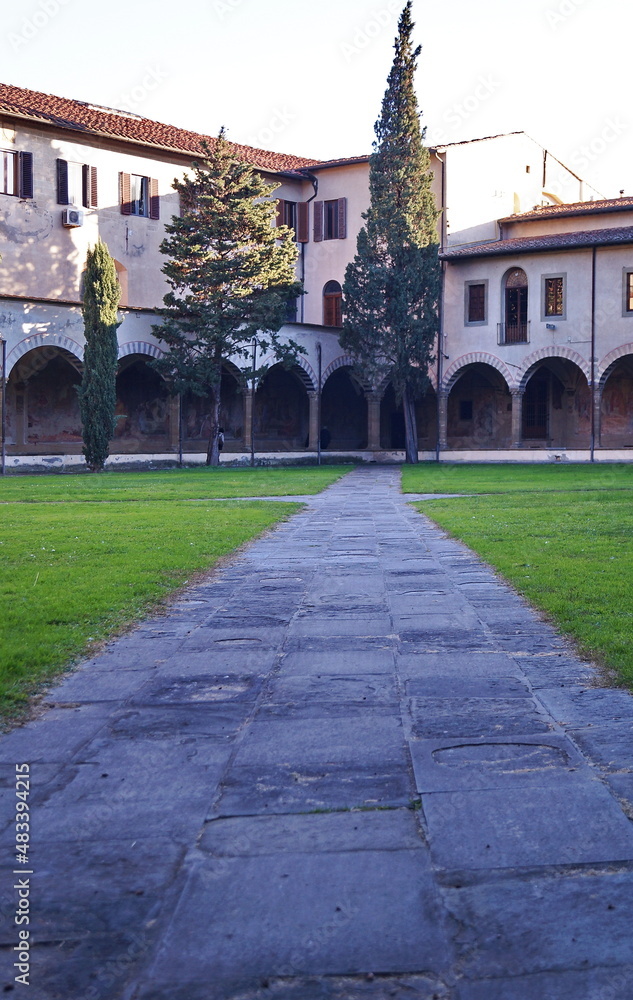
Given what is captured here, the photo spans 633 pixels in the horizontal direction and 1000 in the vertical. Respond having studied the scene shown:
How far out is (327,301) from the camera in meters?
41.2

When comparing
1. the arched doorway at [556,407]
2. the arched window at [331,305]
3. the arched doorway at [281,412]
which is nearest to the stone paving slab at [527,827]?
the arched doorway at [281,412]

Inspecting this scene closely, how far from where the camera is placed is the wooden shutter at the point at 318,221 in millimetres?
40625

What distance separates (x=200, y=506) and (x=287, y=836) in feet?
40.1

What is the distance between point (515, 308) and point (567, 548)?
2866 centimetres

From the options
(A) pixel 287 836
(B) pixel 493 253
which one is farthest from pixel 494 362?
(A) pixel 287 836

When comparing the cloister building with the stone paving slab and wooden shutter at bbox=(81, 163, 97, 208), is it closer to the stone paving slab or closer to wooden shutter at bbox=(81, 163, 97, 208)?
wooden shutter at bbox=(81, 163, 97, 208)

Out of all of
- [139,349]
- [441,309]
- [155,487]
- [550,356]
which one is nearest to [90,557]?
[155,487]

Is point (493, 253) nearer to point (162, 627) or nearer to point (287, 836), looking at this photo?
point (162, 627)

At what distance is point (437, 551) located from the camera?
943 centimetres

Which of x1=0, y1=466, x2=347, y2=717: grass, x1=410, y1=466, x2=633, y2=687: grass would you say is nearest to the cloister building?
x1=0, y1=466, x2=347, y2=717: grass

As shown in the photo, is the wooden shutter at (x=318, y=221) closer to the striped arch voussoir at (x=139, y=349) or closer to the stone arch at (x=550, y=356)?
the stone arch at (x=550, y=356)

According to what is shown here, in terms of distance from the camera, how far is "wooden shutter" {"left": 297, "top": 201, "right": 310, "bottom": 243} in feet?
134

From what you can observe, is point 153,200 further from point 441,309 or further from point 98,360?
point 441,309

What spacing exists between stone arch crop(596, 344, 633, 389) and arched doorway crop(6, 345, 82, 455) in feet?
56.4
